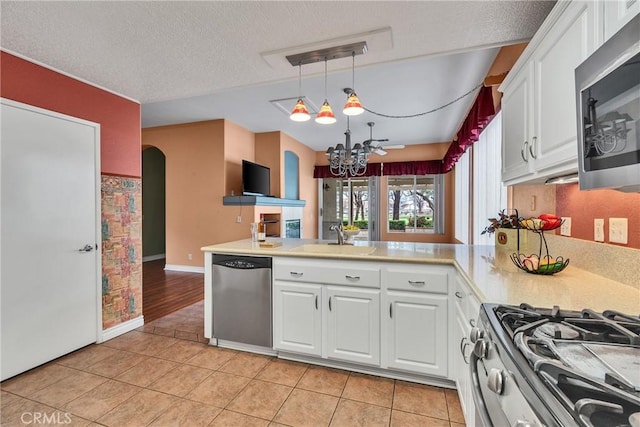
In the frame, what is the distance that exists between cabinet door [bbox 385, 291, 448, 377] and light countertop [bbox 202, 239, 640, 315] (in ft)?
0.90

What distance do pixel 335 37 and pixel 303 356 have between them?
2.44m

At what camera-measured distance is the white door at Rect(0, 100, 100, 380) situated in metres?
2.14

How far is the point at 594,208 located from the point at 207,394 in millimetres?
2566

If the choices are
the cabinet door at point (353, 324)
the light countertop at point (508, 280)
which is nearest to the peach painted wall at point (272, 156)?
the light countertop at point (508, 280)

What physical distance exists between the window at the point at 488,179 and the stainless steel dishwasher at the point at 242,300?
2.38 metres

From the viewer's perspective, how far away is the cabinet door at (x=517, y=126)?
5.34ft

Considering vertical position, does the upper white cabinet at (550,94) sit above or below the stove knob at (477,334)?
above

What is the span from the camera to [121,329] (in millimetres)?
2973

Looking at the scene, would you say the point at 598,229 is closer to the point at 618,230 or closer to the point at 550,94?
the point at 618,230

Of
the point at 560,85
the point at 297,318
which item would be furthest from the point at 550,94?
the point at 297,318

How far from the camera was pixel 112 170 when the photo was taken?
2967mm

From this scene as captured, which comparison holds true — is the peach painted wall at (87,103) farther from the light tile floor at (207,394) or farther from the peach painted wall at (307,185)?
the peach painted wall at (307,185)

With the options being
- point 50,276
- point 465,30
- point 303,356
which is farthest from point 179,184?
point 465,30

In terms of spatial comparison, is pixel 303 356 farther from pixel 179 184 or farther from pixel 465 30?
pixel 179 184
